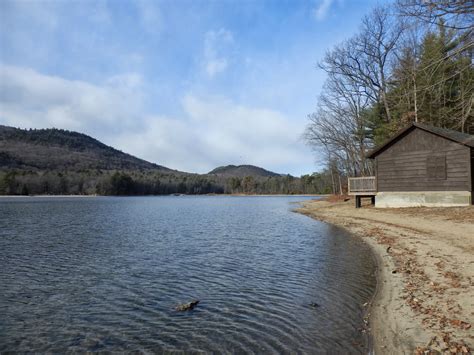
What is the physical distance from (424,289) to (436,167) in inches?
695

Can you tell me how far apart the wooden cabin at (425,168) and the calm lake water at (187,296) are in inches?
408

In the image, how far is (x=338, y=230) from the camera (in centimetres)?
2020

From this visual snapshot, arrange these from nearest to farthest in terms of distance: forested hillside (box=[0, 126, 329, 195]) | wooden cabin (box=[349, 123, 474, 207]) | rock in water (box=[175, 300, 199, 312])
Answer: rock in water (box=[175, 300, 199, 312]), wooden cabin (box=[349, 123, 474, 207]), forested hillside (box=[0, 126, 329, 195])

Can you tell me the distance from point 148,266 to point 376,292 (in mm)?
7398

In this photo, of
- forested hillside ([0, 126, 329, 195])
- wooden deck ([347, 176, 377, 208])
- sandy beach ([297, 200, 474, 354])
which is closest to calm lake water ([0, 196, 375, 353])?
sandy beach ([297, 200, 474, 354])

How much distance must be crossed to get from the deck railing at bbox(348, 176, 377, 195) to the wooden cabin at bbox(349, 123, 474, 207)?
41cm

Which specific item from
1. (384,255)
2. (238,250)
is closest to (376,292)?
(384,255)

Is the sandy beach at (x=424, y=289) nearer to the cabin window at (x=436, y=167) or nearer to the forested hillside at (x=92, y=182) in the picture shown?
the cabin window at (x=436, y=167)

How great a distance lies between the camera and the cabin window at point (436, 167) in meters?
22.2

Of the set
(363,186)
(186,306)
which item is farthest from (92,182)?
(186,306)

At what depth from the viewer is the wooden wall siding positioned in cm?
2134

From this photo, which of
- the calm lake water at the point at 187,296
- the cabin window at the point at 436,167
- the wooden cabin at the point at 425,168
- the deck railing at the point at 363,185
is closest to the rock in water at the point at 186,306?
the calm lake water at the point at 187,296

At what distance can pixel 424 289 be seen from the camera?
7.64 meters

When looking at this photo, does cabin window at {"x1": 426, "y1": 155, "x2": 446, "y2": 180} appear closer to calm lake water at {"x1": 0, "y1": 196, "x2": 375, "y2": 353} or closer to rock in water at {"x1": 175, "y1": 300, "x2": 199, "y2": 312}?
calm lake water at {"x1": 0, "y1": 196, "x2": 375, "y2": 353}
